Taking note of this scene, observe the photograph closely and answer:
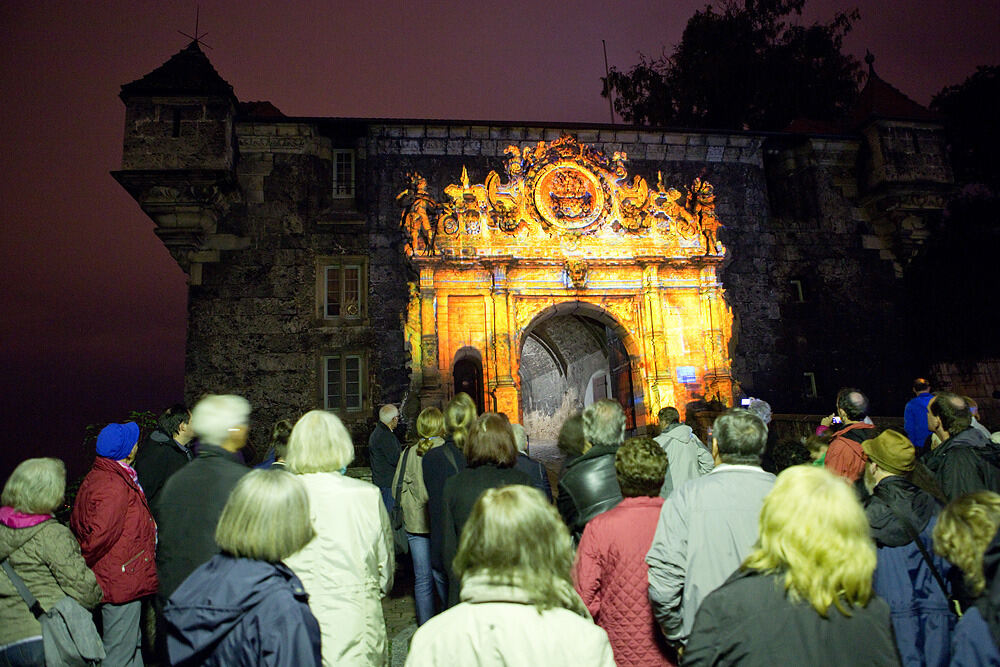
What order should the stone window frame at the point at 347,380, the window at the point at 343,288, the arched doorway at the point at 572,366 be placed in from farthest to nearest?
the window at the point at 343,288 → the stone window frame at the point at 347,380 → the arched doorway at the point at 572,366

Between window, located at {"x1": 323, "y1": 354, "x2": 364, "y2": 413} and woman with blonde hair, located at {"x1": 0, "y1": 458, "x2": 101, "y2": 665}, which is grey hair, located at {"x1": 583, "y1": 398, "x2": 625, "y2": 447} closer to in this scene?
woman with blonde hair, located at {"x1": 0, "y1": 458, "x2": 101, "y2": 665}

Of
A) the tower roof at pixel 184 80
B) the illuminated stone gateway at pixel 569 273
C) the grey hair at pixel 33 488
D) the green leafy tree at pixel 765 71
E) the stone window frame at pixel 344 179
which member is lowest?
the grey hair at pixel 33 488

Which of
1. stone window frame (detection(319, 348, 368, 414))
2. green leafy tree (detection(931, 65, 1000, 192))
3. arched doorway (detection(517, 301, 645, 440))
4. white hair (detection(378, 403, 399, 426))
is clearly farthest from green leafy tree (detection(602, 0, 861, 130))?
white hair (detection(378, 403, 399, 426))

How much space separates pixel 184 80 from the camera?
14.0 meters

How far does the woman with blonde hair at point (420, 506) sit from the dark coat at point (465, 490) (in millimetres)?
1183

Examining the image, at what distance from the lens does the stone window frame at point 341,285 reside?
14.4 meters

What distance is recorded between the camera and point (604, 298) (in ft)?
44.3

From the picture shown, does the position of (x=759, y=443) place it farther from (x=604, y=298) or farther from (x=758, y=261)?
(x=758, y=261)

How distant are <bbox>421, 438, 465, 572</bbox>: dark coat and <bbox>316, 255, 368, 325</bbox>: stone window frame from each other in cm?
983

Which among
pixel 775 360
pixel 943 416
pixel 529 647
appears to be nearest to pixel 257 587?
pixel 529 647

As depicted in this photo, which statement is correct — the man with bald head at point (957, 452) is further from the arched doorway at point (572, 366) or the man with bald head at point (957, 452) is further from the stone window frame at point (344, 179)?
the stone window frame at point (344, 179)

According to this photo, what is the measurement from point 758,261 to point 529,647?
16.1 m

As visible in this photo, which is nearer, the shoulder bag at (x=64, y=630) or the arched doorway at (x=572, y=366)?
the shoulder bag at (x=64, y=630)

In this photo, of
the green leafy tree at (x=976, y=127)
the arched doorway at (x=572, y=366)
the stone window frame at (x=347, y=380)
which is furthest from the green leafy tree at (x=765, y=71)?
the stone window frame at (x=347, y=380)
